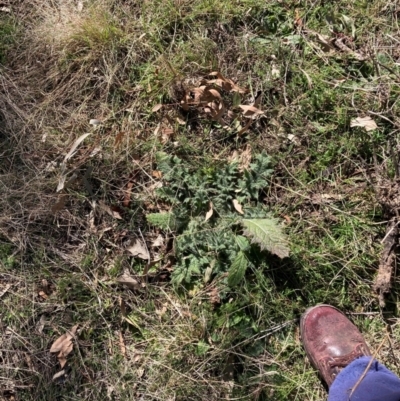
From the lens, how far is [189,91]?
2.86 meters

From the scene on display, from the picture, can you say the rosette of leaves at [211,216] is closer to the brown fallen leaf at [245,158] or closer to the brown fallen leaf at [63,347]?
the brown fallen leaf at [245,158]

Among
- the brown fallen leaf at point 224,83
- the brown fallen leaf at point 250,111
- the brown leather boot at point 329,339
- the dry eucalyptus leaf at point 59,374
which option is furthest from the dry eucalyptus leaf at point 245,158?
the dry eucalyptus leaf at point 59,374

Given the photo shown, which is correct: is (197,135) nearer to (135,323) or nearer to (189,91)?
(189,91)

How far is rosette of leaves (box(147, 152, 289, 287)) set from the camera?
263 centimetres

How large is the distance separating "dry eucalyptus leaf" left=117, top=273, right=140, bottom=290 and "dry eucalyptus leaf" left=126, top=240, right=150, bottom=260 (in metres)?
0.12

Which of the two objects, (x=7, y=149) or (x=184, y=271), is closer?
(x=184, y=271)

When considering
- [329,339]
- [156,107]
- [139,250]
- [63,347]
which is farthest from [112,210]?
[329,339]

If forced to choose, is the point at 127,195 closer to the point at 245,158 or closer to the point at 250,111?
the point at 245,158

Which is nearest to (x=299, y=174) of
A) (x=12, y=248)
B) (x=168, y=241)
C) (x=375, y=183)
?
(x=375, y=183)

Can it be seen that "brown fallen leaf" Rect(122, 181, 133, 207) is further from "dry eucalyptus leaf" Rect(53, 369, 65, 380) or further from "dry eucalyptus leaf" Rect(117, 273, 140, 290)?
"dry eucalyptus leaf" Rect(53, 369, 65, 380)

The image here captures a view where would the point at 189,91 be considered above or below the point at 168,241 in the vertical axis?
above

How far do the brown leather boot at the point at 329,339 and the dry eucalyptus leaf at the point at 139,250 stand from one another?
2.86ft

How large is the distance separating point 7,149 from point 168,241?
41.4 inches

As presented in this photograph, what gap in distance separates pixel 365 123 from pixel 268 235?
80cm
